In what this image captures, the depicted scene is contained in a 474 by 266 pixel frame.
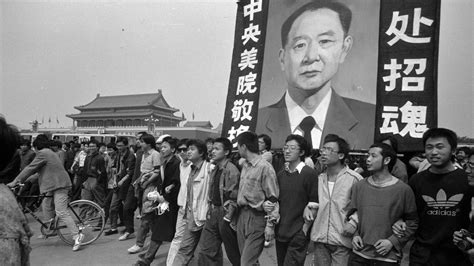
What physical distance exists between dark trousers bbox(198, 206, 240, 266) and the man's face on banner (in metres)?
3.95

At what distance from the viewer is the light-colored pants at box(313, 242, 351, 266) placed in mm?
→ 2783

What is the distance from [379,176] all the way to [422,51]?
3698 mm

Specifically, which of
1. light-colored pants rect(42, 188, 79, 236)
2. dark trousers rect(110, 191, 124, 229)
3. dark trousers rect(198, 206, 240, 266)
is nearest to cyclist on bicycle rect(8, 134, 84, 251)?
light-colored pants rect(42, 188, 79, 236)

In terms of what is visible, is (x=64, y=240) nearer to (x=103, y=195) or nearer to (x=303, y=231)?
(x=103, y=195)

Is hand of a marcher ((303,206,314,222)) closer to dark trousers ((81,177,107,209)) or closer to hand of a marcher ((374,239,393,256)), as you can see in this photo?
hand of a marcher ((374,239,393,256))

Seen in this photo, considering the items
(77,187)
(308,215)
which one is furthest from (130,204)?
(308,215)

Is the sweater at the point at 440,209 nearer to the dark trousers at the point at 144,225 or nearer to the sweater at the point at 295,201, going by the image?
the sweater at the point at 295,201

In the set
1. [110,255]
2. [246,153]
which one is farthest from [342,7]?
[110,255]

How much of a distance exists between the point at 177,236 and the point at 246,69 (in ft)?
15.2

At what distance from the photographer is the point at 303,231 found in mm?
3092

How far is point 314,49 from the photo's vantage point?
22.0 ft

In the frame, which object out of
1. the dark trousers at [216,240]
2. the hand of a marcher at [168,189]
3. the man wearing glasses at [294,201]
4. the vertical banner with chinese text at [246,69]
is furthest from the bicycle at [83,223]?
the man wearing glasses at [294,201]

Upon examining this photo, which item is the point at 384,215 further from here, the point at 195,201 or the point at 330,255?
the point at 195,201

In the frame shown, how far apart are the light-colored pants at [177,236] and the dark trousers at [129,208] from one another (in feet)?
5.63
